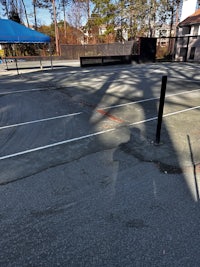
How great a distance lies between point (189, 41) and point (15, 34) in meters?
20.9

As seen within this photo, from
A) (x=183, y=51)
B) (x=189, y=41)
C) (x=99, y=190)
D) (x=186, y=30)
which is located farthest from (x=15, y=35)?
(x=186, y=30)

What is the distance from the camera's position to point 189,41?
87.7ft

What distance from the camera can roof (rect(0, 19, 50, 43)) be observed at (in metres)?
14.5

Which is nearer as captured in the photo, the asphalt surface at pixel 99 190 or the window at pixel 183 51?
the asphalt surface at pixel 99 190

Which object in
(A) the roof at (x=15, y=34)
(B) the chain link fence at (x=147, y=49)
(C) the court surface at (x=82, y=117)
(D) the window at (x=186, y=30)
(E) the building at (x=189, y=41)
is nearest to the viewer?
(C) the court surface at (x=82, y=117)

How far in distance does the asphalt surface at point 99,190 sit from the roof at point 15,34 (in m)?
10.4

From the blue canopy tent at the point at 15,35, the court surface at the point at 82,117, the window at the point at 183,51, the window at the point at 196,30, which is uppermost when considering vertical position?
the window at the point at 196,30

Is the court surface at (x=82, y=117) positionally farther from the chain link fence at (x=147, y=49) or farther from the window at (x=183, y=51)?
the window at (x=183, y=51)

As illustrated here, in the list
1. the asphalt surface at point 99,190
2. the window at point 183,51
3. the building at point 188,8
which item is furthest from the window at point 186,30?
the asphalt surface at point 99,190

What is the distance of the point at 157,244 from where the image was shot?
2.32 meters

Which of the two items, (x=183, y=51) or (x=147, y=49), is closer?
(x=147, y=49)

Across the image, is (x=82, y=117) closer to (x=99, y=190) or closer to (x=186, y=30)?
(x=99, y=190)

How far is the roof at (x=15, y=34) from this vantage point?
14.5m

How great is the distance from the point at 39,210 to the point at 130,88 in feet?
28.7
